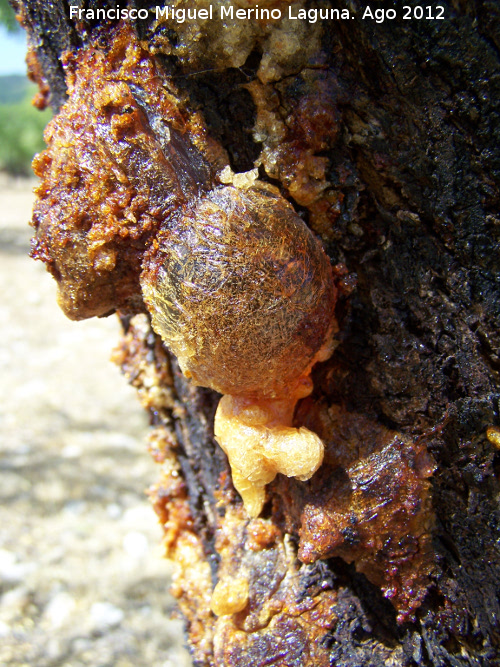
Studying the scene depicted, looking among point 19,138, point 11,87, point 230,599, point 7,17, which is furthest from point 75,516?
point 11,87

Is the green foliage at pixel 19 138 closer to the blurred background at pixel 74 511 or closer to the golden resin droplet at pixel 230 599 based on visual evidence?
the blurred background at pixel 74 511

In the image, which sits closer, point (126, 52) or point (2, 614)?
point (126, 52)

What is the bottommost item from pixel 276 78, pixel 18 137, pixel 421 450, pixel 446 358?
pixel 421 450

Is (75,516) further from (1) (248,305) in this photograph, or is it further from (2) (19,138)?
(2) (19,138)

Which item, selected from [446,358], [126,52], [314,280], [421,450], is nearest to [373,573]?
[421,450]

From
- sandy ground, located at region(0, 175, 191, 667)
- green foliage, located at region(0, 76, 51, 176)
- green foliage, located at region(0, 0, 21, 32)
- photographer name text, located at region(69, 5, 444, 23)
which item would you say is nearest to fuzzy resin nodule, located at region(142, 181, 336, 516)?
photographer name text, located at region(69, 5, 444, 23)

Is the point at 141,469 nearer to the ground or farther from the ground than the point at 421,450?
farther from the ground

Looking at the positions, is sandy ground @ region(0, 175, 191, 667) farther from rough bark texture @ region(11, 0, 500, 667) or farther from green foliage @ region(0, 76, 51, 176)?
green foliage @ region(0, 76, 51, 176)

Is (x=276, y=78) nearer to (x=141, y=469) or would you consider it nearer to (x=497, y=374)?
(x=497, y=374)
